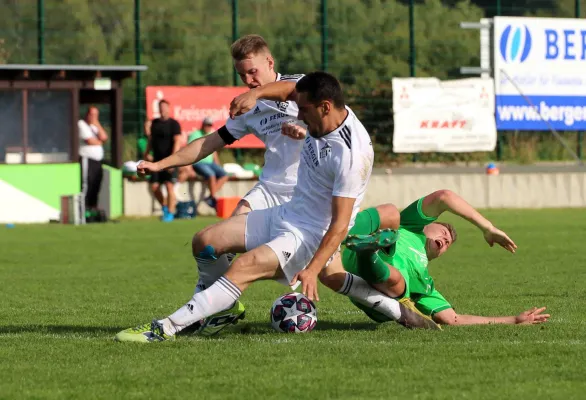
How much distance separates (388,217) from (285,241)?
3.76 feet

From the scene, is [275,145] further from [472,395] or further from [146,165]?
[472,395]

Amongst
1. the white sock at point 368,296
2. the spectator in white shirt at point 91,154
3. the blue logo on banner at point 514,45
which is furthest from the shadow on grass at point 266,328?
the blue logo on banner at point 514,45

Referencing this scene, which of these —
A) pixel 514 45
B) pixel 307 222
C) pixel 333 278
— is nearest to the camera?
pixel 307 222

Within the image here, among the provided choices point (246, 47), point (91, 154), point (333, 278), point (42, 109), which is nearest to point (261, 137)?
point (246, 47)

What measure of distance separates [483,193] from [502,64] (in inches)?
133

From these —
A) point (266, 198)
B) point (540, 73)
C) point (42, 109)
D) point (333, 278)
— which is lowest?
point (333, 278)

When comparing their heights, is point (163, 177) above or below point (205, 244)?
below

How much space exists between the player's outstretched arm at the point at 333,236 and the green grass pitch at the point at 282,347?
47cm

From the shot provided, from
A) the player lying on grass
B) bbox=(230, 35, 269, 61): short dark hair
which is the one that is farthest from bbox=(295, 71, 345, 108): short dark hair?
bbox=(230, 35, 269, 61): short dark hair

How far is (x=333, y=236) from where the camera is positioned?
7.23 meters

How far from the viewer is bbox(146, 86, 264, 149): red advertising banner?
25.2 m

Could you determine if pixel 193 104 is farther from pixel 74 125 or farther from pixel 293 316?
pixel 293 316

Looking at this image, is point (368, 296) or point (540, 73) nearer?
point (368, 296)

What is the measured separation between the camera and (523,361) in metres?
6.60
